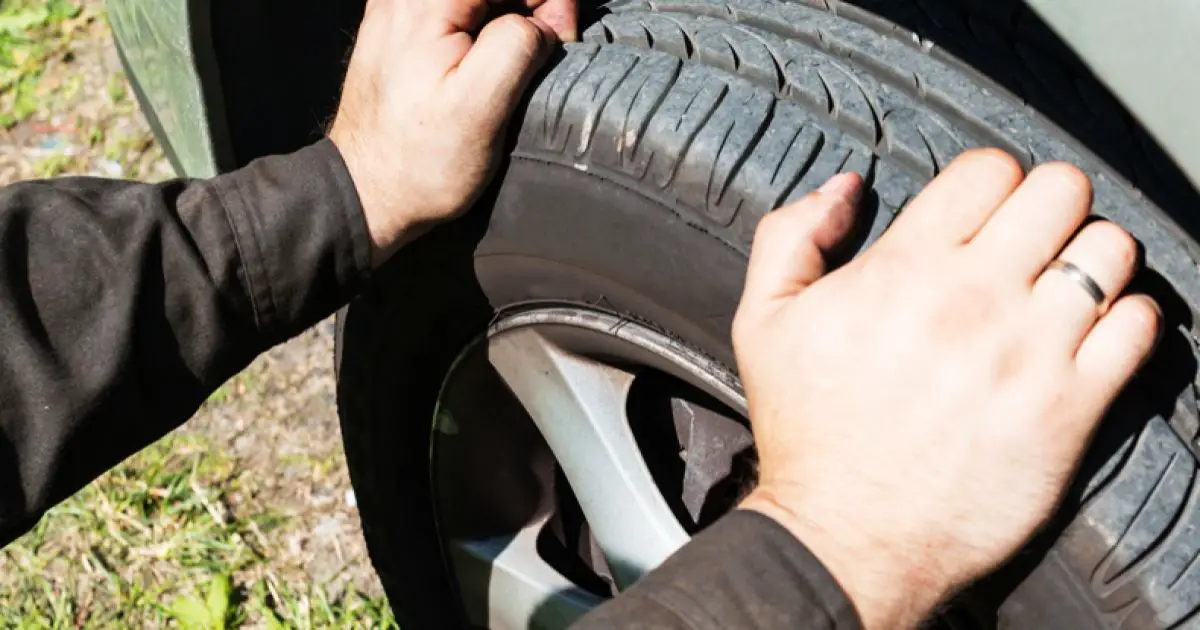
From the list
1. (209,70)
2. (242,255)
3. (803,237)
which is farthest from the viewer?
(209,70)

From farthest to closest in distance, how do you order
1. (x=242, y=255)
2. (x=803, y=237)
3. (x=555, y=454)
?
(x=555, y=454)
(x=242, y=255)
(x=803, y=237)

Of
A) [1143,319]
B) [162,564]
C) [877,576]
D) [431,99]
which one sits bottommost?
[162,564]

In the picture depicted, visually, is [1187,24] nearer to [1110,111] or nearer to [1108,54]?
[1108,54]

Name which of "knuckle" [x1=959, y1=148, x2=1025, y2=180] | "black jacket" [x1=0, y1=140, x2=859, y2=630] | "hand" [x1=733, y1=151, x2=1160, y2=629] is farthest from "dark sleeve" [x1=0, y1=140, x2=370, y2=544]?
"knuckle" [x1=959, y1=148, x2=1025, y2=180]

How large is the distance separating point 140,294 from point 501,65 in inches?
17.7

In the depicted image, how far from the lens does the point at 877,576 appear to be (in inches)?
41.6

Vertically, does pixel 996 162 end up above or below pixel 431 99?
above

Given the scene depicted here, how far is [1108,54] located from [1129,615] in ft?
1.46

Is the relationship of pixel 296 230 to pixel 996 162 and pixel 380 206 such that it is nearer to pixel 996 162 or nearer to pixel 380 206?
pixel 380 206

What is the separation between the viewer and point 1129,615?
3.41 feet

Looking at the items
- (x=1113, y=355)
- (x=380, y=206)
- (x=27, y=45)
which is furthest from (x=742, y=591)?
(x=27, y=45)

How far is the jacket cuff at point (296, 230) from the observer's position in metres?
1.40

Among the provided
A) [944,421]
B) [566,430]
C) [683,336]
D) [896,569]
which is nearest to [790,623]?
[896,569]

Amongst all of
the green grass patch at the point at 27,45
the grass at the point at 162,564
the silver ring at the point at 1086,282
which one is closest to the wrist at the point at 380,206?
the silver ring at the point at 1086,282
